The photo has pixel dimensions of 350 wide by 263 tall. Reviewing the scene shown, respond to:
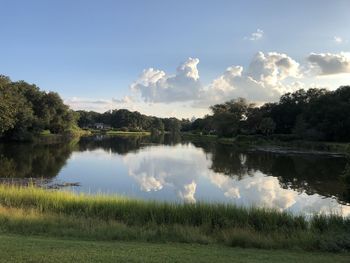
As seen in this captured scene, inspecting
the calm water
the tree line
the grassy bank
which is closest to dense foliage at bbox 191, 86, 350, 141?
the tree line

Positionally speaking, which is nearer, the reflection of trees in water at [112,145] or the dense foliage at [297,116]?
the reflection of trees in water at [112,145]

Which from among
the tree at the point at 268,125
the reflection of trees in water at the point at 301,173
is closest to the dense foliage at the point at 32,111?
the reflection of trees in water at the point at 301,173

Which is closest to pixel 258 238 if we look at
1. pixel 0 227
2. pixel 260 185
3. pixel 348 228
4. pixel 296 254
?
pixel 296 254

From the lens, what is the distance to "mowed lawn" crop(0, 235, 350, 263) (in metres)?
7.94

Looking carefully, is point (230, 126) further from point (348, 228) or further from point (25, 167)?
point (348, 228)

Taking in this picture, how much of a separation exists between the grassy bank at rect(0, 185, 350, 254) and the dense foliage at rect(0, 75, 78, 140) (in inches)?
1598

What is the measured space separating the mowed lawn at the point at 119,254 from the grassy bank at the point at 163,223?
1.82m

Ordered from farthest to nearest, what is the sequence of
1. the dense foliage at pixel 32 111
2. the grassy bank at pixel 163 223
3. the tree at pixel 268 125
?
1. the tree at pixel 268 125
2. the dense foliage at pixel 32 111
3. the grassy bank at pixel 163 223

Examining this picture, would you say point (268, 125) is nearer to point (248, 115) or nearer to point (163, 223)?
point (248, 115)

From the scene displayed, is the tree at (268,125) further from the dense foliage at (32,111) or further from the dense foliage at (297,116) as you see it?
the dense foliage at (32,111)

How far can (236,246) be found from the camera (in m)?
11.9

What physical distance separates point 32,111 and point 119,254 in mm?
84485

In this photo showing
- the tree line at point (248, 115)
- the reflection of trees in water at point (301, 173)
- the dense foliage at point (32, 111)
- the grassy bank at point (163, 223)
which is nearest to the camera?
the grassy bank at point (163, 223)

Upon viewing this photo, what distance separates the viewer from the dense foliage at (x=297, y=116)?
81.8 metres
